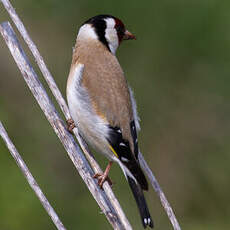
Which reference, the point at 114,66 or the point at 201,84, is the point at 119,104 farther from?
the point at 201,84

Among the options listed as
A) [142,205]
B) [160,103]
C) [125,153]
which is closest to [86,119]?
[125,153]

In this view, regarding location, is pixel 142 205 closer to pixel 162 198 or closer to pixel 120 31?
pixel 162 198

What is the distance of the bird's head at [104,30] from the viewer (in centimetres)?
511

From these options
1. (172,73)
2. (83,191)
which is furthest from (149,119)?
(83,191)

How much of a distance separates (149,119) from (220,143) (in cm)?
83

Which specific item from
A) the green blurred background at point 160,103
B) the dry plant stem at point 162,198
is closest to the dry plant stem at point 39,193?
the dry plant stem at point 162,198

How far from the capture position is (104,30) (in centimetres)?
520

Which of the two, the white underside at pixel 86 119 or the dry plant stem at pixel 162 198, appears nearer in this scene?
the dry plant stem at pixel 162 198

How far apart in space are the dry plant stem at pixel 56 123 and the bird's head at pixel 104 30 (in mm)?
978

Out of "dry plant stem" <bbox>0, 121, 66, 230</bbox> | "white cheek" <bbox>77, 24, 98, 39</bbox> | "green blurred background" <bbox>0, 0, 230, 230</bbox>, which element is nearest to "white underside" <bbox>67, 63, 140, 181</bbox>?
"white cheek" <bbox>77, 24, 98, 39</bbox>

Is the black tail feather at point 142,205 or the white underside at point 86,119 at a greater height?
the white underside at point 86,119

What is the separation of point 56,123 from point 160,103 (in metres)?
2.76

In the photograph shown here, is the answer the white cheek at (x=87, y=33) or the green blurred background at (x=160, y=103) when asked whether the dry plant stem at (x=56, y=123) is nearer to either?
the white cheek at (x=87, y=33)

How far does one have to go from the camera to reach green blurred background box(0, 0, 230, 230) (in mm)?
6406
